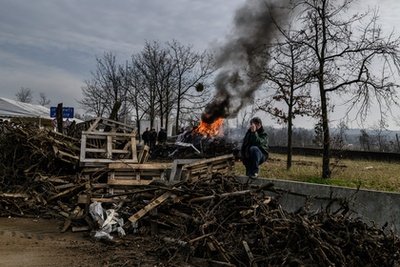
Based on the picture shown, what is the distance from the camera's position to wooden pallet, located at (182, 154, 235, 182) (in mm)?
7562

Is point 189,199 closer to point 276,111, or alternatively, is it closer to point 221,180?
point 221,180

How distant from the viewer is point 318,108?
39.1 ft

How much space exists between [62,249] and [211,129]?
1519 cm

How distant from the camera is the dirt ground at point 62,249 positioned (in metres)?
4.14

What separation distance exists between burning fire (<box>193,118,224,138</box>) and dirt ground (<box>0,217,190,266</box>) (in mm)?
13559

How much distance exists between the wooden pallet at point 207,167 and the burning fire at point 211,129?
32.9 ft

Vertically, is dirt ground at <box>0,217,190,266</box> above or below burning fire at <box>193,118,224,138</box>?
below

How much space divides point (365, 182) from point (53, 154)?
8.25m

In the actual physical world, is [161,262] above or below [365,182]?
below

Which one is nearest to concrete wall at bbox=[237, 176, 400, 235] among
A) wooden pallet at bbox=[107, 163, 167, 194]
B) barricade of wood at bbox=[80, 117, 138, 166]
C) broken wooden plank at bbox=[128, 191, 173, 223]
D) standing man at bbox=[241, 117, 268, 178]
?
standing man at bbox=[241, 117, 268, 178]

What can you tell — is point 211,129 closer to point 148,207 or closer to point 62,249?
point 148,207

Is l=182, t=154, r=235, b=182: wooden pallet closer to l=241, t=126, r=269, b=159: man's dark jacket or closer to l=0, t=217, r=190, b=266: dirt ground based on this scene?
l=241, t=126, r=269, b=159: man's dark jacket

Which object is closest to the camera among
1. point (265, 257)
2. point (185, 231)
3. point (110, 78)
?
point (265, 257)

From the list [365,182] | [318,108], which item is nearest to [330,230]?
[365,182]
